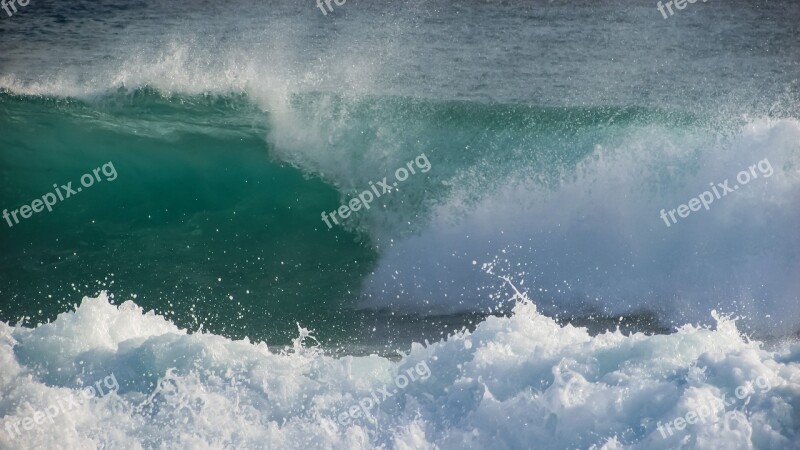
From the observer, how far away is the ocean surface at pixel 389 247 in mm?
6484

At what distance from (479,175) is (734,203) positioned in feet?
8.77

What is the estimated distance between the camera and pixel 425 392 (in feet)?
22.3

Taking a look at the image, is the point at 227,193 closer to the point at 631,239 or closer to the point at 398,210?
the point at 398,210

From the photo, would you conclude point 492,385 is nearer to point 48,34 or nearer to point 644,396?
point 644,396

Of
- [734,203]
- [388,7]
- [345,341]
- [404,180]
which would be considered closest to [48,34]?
[388,7]

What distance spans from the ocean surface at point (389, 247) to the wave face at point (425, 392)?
0.06 feet

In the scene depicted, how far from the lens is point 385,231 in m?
10.6

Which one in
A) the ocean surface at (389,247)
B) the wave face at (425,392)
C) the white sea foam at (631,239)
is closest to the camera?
the wave face at (425,392)

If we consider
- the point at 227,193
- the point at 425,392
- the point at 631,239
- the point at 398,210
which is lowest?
the point at 227,193

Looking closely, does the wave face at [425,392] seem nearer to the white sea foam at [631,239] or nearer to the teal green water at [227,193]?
the teal green water at [227,193]

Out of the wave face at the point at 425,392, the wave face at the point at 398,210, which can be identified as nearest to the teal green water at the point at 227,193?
the wave face at the point at 398,210

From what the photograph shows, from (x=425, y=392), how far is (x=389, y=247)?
384cm

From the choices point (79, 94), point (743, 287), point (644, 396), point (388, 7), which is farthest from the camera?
point (388, 7)

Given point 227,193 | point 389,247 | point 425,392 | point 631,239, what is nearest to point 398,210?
point 389,247
